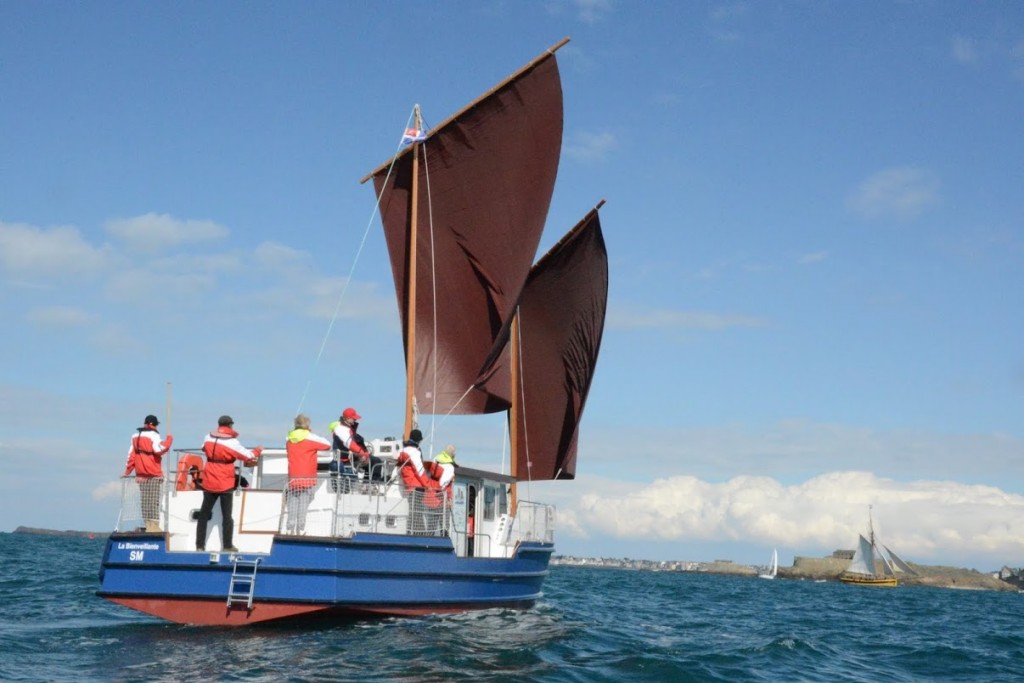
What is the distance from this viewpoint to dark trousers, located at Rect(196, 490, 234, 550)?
1669 cm

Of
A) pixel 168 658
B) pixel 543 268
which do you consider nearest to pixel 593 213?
pixel 543 268

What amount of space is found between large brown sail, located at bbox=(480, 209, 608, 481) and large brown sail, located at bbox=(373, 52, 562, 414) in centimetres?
416

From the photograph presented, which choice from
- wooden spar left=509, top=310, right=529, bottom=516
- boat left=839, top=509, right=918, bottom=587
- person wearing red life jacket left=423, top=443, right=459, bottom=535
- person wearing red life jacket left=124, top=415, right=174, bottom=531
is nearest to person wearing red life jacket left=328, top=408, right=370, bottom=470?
person wearing red life jacket left=423, top=443, right=459, bottom=535

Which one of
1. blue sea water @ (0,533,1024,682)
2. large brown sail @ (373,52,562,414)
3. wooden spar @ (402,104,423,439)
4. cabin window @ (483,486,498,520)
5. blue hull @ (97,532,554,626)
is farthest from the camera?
large brown sail @ (373,52,562,414)

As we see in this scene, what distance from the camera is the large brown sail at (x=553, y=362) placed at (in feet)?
93.3

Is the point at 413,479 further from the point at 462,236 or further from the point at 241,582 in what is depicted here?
the point at 462,236

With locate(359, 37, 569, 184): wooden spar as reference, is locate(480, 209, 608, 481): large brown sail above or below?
below

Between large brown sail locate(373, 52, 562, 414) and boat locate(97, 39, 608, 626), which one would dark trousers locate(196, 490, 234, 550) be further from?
large brown sail locate(373, 52, 562, 414)

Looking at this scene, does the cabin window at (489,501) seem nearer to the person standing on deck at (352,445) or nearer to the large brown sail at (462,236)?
the large brown sail at (462,236)

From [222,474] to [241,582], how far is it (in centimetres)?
170

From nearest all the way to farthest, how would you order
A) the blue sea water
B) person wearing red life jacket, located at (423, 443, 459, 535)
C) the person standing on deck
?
1. the blue sea water
2. the person standing on deck
3. person wearing red life jacket, located at (423, 443, 459, 535)

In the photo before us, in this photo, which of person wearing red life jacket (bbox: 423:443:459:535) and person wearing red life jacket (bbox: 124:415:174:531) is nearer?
person wearing red life jacket (bbox: 124:415:174:531)

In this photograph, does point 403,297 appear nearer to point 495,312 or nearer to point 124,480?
point 495,312

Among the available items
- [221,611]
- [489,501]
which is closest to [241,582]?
[221,611]
